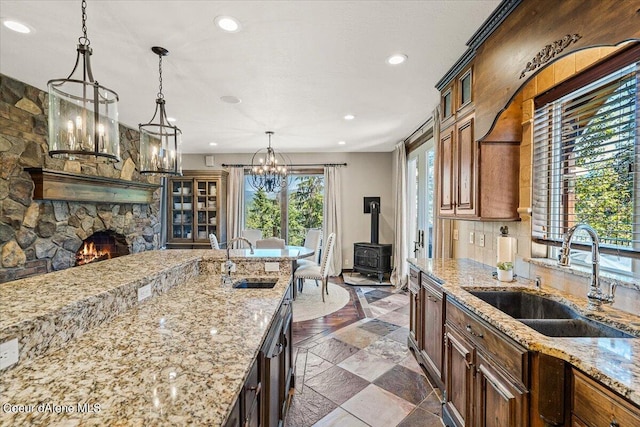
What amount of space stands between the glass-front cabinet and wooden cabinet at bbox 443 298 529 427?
511cm

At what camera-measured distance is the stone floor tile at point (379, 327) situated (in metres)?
3.54

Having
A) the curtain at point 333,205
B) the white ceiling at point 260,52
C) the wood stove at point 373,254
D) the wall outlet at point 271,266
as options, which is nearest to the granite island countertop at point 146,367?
the wall outlet at point 271,266

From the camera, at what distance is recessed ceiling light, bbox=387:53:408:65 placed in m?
2.47

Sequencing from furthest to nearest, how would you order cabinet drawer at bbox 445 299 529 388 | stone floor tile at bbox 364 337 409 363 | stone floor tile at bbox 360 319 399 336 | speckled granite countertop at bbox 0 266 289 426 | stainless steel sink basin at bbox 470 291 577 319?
stone floor tile at bbox 360 319 399 336
stone floor tile at bbox 364 337 409 363
stainless steel sink basin at bbox 470 291 577 319
cabinet drawer at bbox 445 299 529 388
speckled granite countertop at bbox 0 266 289 426

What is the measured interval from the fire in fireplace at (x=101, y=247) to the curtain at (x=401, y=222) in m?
4.53

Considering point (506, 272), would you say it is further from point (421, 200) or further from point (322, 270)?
point (421, 200)

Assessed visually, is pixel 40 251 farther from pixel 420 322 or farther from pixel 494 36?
pixel 494 36

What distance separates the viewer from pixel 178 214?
6223 mm

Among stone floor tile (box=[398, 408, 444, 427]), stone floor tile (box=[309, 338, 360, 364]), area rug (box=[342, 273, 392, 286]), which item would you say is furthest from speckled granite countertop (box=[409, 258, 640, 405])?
area rug (box=[342, 273, 392, 286])

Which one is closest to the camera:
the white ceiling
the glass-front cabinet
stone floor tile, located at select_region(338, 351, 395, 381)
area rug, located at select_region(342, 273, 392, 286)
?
the white ceiling

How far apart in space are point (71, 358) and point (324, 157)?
A: 232 inches

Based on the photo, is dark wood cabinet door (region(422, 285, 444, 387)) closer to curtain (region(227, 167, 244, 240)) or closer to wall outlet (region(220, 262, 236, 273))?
wall outlet (region(220, 262, 236, 273))

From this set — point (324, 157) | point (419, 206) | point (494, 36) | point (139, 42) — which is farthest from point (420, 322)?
point (324, 157)

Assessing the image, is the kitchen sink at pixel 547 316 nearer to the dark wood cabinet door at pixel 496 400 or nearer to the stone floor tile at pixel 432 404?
the dark wood cabinet door at pixel 496 400
